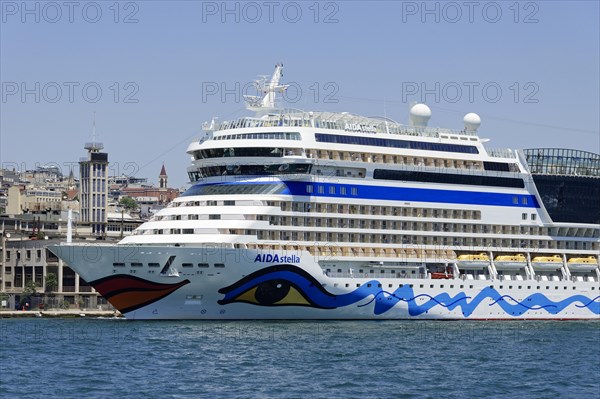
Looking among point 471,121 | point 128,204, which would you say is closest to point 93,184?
point 128,204

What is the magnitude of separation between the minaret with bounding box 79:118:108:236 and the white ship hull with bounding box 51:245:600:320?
61.8 m

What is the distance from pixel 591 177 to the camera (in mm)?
65562

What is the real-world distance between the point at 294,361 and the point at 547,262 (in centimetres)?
2621

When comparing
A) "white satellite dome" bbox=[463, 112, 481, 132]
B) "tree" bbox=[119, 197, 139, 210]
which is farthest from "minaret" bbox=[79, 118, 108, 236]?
"white satellite dome" bbox=[463, 112, 481, 132]

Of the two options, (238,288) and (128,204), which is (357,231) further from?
(128,204)

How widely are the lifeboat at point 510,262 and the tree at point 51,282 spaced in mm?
34246

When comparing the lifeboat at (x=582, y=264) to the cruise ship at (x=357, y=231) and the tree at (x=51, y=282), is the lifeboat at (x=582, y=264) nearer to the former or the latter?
the cruise ship at (x=357, y=231)

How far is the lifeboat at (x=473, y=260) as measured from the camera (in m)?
59.7

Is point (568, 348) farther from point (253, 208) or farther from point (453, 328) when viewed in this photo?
point (253, 208)

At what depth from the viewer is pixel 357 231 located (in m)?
56.6

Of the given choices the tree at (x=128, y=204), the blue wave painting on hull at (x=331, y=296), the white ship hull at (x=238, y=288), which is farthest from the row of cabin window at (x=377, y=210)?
the tree at (x=128, y=204)

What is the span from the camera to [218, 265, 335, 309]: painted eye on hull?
51.4 m

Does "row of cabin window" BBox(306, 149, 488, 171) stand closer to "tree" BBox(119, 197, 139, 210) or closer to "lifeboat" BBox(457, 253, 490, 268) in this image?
"lifeboat" BBox(457, 253, 490, 268)

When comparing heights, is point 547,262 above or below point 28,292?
above
